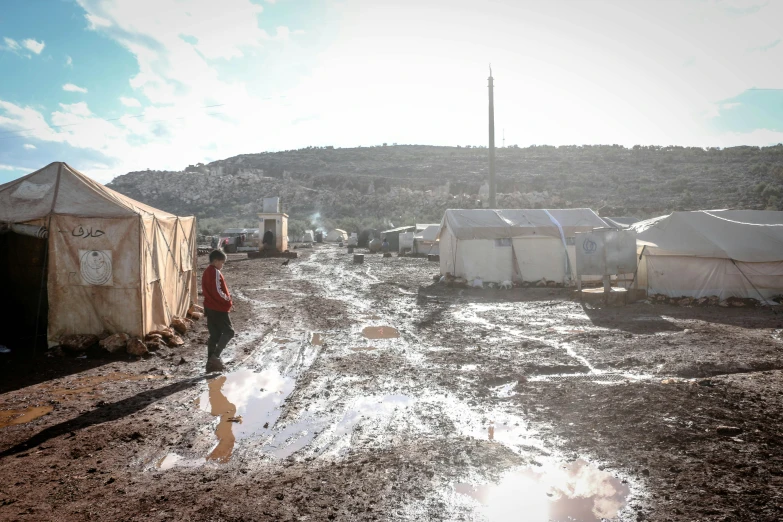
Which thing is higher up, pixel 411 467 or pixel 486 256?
pixel 486 256

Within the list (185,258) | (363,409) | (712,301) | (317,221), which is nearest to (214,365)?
(363,409)

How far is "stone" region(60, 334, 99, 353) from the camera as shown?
7980 millimetres

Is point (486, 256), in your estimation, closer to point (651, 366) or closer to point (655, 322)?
point (655, 322)

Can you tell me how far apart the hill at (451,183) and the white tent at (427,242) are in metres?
17.0

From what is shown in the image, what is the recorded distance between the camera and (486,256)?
60.3ft

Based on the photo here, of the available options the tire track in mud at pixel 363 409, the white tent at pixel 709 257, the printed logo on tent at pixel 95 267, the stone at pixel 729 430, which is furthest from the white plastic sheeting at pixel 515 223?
the stone at pixel 729 430

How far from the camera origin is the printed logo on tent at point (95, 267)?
26.9 ft

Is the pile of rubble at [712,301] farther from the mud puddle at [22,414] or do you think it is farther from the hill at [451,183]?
the hill at [451,183]

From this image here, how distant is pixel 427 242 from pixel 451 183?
3352cm

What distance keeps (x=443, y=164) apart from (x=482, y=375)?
239 ft

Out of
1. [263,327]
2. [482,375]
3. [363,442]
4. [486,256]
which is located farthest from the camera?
[486,256]

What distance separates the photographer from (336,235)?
164 ft

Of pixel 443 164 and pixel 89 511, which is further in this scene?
pixel 443 164

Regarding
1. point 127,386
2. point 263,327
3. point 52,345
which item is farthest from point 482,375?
point 52,345
